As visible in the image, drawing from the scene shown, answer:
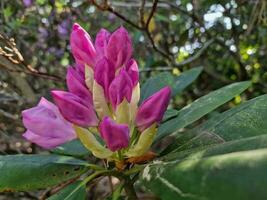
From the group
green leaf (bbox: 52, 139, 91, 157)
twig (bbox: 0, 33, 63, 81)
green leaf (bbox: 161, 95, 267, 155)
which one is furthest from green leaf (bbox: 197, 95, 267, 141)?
twig (bbox: 0, 33, 63, 81)

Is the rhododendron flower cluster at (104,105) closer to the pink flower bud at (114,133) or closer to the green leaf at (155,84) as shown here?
the pink flower bud at (114,133)

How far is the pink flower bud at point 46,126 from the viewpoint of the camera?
3.85ft

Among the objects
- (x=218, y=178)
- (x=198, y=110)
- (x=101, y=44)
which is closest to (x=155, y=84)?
(x=198, y=110)

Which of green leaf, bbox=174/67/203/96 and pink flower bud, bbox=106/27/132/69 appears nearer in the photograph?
pink flower bud, bbox=106/27/132/69

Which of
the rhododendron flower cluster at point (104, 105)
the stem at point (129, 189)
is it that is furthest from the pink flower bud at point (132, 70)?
the stem at point (129, 189)

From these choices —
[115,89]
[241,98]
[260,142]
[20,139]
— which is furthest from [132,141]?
[241,98]

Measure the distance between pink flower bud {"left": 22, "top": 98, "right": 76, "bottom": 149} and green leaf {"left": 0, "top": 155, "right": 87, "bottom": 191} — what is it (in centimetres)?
5

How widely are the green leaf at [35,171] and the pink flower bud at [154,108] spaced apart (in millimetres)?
232

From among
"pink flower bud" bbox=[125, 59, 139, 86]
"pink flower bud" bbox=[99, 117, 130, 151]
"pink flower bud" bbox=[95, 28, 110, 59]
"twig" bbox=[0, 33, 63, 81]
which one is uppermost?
"twig" bbox=[0, 33, 63, 81]

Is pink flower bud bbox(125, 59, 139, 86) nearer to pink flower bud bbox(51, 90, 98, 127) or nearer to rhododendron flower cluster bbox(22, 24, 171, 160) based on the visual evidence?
rhododendron flower cluster bbox(22, 24, 171, 160)

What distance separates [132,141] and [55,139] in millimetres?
188

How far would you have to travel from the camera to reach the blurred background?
7.39 ft

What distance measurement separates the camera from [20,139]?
2463mm

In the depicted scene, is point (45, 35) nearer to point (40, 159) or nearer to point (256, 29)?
point (256, 29)
